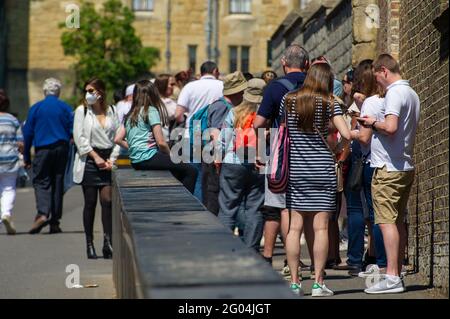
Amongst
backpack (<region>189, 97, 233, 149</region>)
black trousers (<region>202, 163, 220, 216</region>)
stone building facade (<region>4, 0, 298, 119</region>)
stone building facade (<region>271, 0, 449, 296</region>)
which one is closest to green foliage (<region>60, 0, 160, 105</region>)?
stone building facade (<region>4, 0, 298, 119</region>)

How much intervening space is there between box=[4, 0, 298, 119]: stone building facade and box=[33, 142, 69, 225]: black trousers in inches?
2007

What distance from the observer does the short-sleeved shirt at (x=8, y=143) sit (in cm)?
1817

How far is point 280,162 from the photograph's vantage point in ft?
35.7

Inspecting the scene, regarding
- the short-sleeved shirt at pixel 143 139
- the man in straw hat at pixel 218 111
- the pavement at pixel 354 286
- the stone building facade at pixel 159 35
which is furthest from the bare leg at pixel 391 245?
the stone building facade at pixel 159 35

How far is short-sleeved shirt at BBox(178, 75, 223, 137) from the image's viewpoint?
51.4 ft

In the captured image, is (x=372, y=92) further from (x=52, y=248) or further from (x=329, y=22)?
(x=329, y=22)

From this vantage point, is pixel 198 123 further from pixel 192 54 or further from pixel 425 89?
pixel 192 54

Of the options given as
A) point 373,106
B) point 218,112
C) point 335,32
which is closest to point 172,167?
point 218,112

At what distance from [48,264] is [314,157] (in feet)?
13.4

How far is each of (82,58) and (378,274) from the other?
52619 mm

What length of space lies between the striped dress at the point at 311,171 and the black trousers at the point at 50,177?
25.4ft

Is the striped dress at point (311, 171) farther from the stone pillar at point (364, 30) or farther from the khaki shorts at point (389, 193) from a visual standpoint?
the stone pillar at point (364, 30)

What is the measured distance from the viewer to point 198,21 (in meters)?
70.3

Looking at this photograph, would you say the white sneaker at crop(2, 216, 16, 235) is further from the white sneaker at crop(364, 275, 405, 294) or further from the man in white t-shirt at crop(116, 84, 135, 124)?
the white sneaker at crop(364, 275, 405, 294)
